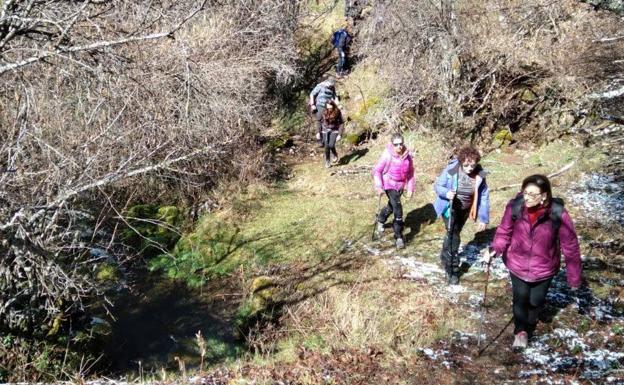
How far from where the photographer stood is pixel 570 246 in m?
4.40

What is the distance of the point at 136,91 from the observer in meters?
8.35

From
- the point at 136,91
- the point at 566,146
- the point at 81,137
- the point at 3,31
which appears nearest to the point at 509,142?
the point at 566,146

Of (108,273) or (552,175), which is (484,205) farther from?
(108,273)

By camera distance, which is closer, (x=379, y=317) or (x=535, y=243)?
(x=535, y=243)

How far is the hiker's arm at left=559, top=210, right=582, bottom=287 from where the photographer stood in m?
4.37

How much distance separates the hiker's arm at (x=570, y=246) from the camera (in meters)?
4.37

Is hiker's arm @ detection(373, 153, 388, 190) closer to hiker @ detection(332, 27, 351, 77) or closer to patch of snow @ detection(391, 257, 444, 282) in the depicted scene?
patch of snow @ detection(391, 257, 444, 282)

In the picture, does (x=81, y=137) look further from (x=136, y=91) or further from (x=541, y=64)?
(x=541, y=64)

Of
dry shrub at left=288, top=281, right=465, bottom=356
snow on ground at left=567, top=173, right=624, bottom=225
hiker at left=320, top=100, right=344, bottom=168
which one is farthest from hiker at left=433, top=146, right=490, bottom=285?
hiker at left=320, top=100, right=344, bottom=168

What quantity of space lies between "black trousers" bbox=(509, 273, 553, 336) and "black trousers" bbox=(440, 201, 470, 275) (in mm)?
1448

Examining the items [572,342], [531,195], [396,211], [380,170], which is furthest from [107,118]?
[572,342]

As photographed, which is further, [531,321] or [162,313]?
[162,313]

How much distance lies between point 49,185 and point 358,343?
3.61m

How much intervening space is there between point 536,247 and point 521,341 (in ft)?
3.54
